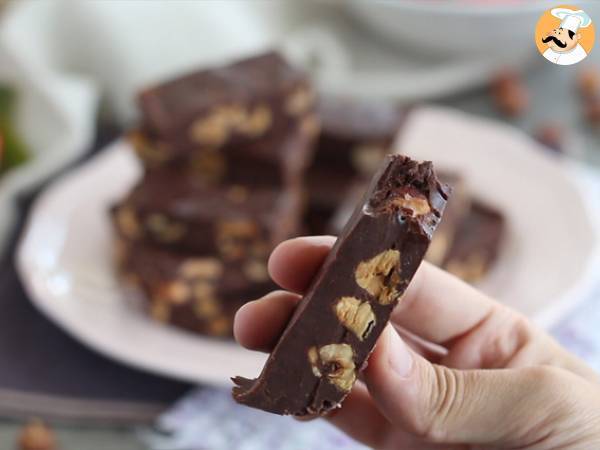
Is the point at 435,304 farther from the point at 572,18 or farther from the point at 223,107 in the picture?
the point at 223,107

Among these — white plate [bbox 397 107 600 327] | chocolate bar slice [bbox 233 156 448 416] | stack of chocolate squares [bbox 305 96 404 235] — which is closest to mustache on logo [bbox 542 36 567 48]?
chocolate bar slice [bbox 233 156 448 416]

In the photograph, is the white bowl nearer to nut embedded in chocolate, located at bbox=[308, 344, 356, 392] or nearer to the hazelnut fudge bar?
the hazelnut fudge bar

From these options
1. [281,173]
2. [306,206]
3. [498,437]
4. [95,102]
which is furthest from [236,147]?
[498,437]

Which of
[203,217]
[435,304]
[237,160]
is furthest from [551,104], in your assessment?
[435,304]

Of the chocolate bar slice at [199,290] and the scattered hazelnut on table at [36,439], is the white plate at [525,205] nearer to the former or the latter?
the chocolate bar slice at [199,290]

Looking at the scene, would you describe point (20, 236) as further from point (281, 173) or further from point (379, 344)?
point (379, 344)

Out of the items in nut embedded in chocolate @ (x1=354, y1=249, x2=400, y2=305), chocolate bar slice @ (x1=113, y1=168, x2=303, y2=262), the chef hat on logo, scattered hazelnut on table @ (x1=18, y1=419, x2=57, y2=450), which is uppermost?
the chef hat on logo
